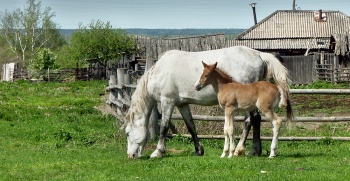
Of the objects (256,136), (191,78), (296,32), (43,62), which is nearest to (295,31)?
(296,32)

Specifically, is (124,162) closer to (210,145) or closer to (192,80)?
(192,80)

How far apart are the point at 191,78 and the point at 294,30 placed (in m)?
46.6

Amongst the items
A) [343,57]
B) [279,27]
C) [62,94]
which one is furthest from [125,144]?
[279,27]

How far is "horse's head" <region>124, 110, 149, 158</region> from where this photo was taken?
42.6 ft

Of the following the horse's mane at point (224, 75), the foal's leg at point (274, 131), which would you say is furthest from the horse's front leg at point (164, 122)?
the foal's leg at point (274, 131)

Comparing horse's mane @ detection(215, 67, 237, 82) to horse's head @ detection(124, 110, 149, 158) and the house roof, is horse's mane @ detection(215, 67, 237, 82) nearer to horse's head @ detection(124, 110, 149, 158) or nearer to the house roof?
horse's head @ detection(124, 110, 149, 158)

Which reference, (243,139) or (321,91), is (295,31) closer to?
(321,91)

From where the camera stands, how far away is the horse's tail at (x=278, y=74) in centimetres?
1223

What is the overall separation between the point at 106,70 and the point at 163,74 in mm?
41785

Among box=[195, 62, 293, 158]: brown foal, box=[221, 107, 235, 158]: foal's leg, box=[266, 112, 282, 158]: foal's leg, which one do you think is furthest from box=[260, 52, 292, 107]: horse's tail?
box=[221, 107, 235, 158]: foal's leg

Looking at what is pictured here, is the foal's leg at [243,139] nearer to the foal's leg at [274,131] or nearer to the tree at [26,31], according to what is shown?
the foal's leg at [274,131]

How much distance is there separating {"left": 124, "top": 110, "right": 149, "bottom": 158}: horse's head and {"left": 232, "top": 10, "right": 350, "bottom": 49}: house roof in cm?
4198

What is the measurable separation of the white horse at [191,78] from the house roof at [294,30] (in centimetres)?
4204

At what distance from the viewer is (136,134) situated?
517 inches
